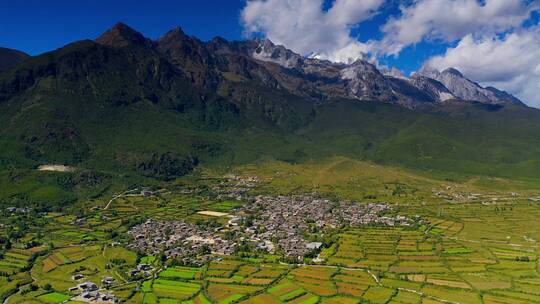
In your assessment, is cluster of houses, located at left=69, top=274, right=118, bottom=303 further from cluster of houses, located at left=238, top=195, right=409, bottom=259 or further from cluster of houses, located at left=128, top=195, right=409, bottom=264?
cluster of houses, located at left=238, top=195, right=409, bottom=259

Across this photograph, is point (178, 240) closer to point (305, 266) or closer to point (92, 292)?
point (92, 292)

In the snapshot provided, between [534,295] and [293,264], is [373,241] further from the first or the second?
[534,295]

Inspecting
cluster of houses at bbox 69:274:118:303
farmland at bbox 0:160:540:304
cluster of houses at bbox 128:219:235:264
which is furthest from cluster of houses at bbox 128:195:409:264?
cluster of houses at bbox 69:274:118:303

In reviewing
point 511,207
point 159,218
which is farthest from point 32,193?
point 511,207

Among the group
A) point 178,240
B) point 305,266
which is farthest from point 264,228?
point 305,266

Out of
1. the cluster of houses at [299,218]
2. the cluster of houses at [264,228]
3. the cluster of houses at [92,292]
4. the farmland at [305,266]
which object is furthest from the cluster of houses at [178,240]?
the cluster of houses at [92,292]

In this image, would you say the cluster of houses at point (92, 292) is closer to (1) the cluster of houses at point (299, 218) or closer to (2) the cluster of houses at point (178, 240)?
(2) the cluster of houses at point (178, 240)
